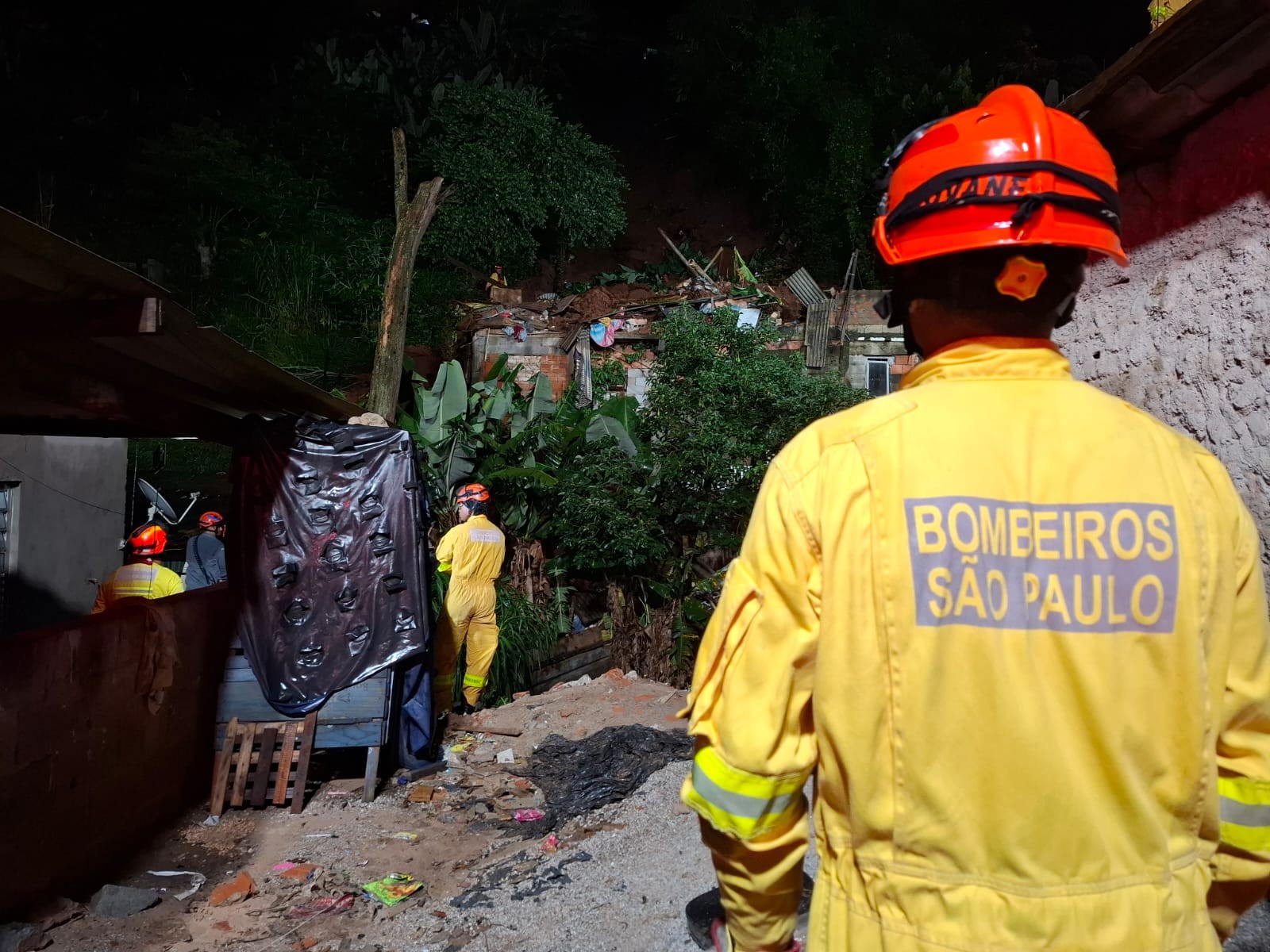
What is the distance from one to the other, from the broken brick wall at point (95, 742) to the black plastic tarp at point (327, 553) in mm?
352

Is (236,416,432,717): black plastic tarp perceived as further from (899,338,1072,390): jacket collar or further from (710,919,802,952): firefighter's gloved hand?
(899,338,1072,390): jacket collar

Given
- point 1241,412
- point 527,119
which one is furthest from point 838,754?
point 527,119

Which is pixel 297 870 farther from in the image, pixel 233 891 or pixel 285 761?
pixel 285 761

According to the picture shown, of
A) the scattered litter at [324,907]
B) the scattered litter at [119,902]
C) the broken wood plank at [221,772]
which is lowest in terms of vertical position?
the scattered litter at [324,907]

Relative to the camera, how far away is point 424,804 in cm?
579

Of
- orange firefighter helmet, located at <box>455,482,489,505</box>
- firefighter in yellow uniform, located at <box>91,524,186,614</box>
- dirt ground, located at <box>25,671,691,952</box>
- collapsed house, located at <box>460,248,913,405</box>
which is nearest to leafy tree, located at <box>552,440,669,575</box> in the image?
orange firefighter helmet, located at <box>455,482,489,505</box>

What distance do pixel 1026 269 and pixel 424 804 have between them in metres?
5.56

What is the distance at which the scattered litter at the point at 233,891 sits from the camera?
14.5ft

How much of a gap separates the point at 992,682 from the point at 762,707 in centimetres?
30

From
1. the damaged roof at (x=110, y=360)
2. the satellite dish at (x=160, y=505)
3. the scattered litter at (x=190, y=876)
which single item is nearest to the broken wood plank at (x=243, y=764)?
the scattered litter at (x=190, y=876)

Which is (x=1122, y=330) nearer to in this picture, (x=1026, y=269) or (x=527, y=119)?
(x=1026, y=269)

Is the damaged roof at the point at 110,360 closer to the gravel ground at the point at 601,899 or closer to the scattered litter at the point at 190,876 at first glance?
the scattered litter at the point at 190,876

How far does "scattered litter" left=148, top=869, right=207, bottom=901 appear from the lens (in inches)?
176

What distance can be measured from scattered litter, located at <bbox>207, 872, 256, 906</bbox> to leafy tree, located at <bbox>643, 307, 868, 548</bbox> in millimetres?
5996
